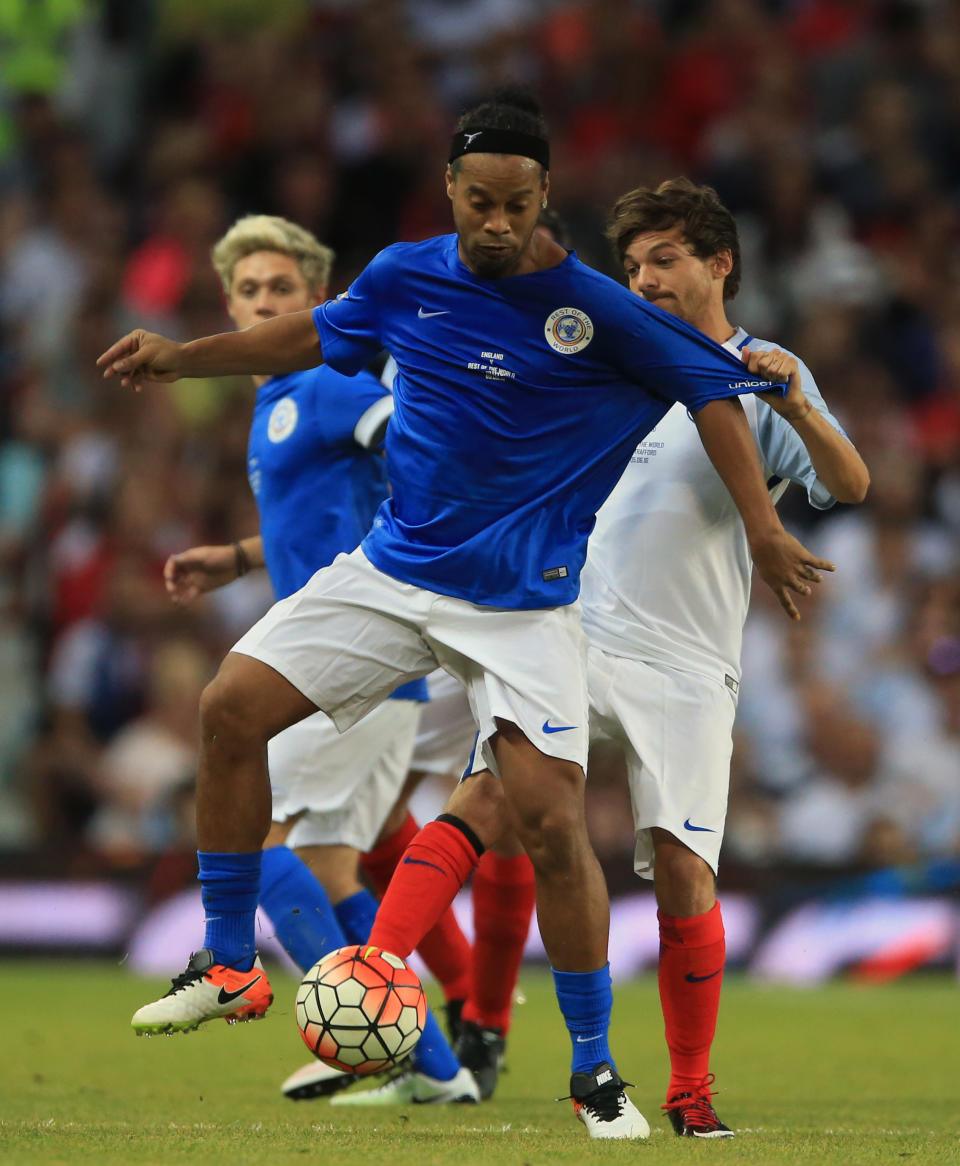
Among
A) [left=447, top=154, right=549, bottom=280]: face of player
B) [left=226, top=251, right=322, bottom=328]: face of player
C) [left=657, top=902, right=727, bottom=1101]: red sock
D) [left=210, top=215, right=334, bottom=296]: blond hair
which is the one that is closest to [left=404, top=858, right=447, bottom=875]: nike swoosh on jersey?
[left=657, top=902, right=727, bottom=1101]: red sock

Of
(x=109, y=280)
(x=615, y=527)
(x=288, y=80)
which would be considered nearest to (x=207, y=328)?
(x=109, y=280)

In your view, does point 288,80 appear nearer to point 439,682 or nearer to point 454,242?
point 439,682

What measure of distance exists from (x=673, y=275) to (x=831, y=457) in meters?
0.74

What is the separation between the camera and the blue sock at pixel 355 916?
5.72 metres

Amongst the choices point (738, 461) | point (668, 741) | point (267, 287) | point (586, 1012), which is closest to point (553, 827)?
point (586, 1012)

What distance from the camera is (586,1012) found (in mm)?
4473

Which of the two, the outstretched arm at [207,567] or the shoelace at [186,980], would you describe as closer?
the shoelace at [186,980]

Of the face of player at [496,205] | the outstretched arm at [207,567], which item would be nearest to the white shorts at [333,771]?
the outstretched arm at [207,567]

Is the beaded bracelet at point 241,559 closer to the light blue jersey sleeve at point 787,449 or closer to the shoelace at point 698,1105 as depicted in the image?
the light blue jersey sleeve at point 787,449

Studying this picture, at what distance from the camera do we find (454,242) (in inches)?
176

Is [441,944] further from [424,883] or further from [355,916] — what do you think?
[424,883]

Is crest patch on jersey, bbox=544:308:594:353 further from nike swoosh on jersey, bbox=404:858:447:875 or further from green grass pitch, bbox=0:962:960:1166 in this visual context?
green grass pitch, bbox=0:962:960:1166

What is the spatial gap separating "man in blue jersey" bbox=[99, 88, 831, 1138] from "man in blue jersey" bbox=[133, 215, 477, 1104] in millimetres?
901

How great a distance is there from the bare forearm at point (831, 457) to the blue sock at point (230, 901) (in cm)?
170
